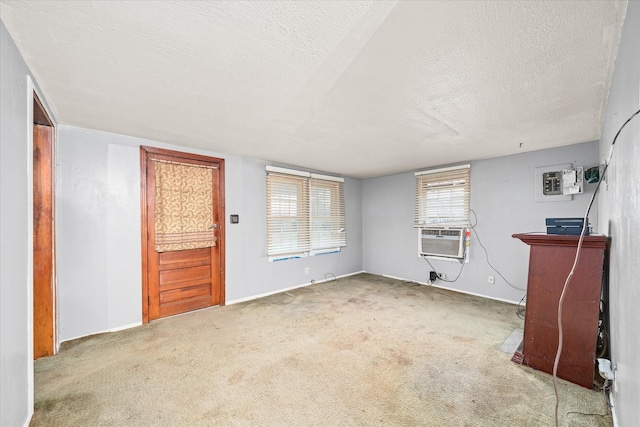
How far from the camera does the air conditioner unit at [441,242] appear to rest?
4.21 meters

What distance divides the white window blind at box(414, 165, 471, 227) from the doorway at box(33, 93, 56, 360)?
16.2 feet

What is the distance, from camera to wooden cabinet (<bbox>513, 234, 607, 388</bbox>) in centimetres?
186

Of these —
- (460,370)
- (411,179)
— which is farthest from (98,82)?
(411,179)

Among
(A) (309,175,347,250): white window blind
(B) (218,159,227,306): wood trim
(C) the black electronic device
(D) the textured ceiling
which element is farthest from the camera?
(A) (309,175,347,250): white window blind

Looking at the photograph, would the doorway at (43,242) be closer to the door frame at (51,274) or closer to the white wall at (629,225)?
the door frame at (51,274)

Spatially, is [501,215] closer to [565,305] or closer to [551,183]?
[551,183]

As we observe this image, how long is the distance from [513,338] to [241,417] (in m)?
2.68

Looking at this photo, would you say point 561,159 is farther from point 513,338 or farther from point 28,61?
point 28,61

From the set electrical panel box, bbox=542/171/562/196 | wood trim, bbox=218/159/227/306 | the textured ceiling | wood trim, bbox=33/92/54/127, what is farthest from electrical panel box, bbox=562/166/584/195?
wood trim, bbox=33/92/54/127

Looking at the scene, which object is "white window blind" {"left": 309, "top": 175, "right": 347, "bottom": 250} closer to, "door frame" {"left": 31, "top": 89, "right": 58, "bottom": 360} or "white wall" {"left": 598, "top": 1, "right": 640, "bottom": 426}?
"door frame" {"left": 31, "top": 89, "right": 58, "bottom": 360}

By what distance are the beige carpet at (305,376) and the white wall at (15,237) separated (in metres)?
0.40

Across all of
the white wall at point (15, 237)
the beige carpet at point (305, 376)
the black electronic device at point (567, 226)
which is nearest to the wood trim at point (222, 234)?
the beige carpet at point (305, 376)

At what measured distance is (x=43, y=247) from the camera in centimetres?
233

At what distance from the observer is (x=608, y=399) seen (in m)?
1.70
